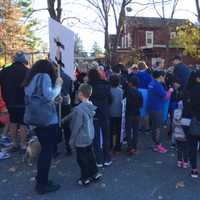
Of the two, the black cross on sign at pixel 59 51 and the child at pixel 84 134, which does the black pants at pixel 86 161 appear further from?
the black cross on sign at pixel 59 51

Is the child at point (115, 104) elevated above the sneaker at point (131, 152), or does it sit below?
above

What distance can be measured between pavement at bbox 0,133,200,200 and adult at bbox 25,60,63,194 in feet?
0.74

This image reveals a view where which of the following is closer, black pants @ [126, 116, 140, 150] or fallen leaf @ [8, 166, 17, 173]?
fallen leaf @ [8, 166, 17, 173]

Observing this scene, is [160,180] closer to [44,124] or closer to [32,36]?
[44,124]

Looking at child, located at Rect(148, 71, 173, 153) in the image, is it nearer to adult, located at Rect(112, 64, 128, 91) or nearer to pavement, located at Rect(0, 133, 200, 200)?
pavement, located at Rect(0, 133, 200, 200)

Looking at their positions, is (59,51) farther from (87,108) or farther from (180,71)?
(180,71)

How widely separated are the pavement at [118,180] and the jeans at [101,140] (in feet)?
0.78

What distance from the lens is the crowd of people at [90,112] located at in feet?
20.3

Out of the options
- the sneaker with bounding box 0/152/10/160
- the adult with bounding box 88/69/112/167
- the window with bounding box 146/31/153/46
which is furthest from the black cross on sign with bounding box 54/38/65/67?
the window with bounding box 146/31/153/46

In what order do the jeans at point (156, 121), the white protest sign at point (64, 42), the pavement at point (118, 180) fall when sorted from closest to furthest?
the pavement at point (118, 180)
the white protest sign at point (64, 42)
the jeans at point (156, 121)

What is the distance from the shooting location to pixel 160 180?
685 centimetres

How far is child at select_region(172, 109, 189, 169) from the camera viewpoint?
7.19 meters

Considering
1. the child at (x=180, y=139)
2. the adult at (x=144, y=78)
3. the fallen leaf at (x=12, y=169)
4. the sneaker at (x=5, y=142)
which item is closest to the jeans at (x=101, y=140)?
the child at (x=180, y=139)

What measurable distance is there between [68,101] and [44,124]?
1.93 metres
